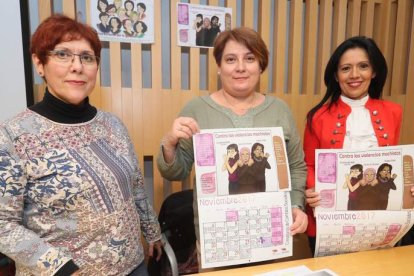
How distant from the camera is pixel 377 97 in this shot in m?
1.31

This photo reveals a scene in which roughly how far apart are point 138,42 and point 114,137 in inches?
30.2

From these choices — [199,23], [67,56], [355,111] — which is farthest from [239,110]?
[199,23]

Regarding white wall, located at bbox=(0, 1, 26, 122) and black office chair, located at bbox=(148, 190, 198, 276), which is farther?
black office chair, located at bbox=(148, 190, 198, 276)

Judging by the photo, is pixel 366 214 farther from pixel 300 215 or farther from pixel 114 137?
pixel 114 137

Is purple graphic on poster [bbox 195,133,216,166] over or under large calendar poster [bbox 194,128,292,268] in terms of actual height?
over

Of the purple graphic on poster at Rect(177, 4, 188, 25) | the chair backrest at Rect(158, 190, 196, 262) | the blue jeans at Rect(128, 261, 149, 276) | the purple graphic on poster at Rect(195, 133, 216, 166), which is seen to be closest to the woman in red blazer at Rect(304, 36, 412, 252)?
the purple graphic on poster at Rect(195, 133, 216, 166)

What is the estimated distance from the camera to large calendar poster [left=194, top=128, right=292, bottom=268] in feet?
3.05

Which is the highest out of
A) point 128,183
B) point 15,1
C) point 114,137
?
point 15,1

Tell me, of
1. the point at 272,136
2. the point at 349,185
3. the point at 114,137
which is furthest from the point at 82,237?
the point at 349,185

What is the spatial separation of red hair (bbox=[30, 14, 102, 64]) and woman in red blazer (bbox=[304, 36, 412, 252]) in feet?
3.42

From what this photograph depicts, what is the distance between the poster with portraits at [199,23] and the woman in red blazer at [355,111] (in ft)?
2.38

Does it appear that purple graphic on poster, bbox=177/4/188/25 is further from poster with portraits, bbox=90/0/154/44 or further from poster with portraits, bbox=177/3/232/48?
poster with portraits, bbox=90/0/154/44

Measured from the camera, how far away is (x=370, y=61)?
1.23m

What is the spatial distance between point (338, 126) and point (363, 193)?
33 centimetres
